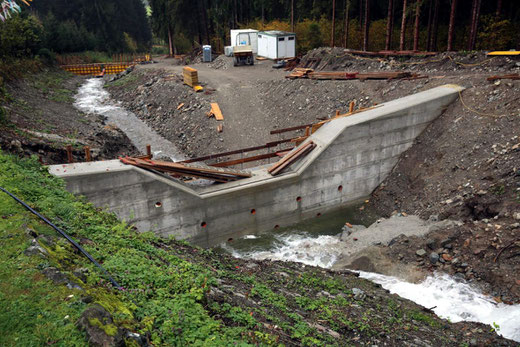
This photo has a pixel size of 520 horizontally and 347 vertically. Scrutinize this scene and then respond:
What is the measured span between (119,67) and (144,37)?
Result: 1566 inches

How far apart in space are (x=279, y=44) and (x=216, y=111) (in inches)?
493

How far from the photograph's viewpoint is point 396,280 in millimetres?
11484

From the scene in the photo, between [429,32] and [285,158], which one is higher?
[429,32]

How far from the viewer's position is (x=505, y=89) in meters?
16.0

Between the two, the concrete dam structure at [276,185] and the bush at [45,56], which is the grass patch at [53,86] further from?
the concrete dam structure at [276,185]

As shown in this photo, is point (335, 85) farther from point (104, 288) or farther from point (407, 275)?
point (104, 288)

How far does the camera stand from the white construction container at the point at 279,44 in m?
33.1

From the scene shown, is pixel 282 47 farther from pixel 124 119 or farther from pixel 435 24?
pixel 124 119

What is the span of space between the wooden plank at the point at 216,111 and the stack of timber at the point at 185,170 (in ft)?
30.5

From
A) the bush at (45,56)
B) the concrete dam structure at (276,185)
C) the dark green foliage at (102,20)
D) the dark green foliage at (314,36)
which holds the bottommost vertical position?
the concrete dam structure at (276,185)

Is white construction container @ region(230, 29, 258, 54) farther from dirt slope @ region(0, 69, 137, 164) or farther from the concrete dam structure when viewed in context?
the concrete dam structure

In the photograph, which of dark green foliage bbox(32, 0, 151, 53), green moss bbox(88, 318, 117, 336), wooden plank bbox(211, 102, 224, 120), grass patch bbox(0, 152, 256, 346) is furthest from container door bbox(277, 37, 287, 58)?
dark green foliage bbox(32, 0, 151, 53)

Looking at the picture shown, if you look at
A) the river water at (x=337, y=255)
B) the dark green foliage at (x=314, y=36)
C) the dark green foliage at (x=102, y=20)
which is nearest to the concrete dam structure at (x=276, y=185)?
the river water at (x=337, y=255)

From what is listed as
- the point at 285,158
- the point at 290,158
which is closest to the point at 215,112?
the point at 285,158
